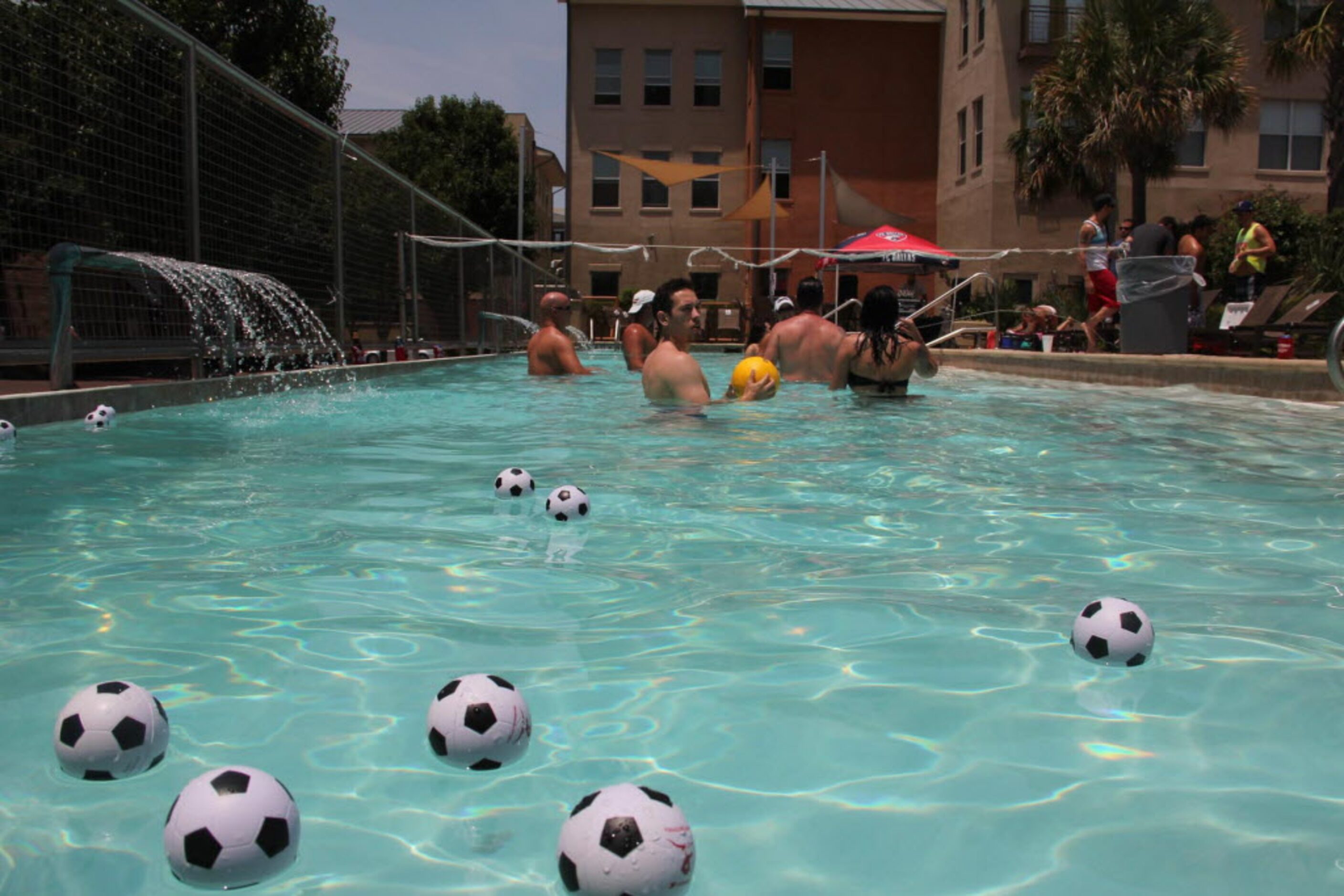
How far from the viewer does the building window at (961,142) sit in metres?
28.8

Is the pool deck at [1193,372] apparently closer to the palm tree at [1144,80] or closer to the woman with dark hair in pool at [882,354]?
the woman with dark hair in pool at [882,354]

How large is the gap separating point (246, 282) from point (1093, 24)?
61.2 feet

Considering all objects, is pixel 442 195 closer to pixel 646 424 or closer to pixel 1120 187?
pixel 1120 187

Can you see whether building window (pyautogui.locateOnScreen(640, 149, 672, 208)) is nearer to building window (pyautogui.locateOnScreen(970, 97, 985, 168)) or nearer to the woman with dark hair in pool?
building window (pyautogui.locateOnScreen(970, 97, 985, 168))

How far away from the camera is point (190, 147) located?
8.00m

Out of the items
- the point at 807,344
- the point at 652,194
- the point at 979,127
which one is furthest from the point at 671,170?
the point at 807,344

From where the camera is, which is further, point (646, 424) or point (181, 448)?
point (646, 424)

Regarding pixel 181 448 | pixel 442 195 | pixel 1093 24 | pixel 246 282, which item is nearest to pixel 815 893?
pixel 181 448

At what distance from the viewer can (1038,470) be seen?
5895mm

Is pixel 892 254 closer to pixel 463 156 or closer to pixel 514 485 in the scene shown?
pixel 514 485

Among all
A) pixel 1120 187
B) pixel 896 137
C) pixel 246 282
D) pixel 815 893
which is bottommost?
pixel 815 893

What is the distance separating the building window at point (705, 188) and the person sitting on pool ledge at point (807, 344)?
22.9m

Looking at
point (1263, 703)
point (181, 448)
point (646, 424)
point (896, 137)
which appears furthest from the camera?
point (896, 137)

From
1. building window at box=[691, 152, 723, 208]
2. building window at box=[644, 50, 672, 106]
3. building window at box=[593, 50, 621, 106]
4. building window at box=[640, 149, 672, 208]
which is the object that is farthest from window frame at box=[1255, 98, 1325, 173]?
building window at box=[593, 50, 621, 106]
